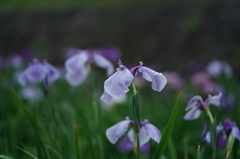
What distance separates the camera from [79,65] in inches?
54.9

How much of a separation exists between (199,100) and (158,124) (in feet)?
4.17

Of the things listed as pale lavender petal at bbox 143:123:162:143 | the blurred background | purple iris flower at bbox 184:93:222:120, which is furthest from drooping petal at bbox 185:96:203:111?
the blurred background

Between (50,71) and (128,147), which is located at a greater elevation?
(50,71)

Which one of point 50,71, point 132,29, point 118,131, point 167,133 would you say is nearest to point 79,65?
point 50,71

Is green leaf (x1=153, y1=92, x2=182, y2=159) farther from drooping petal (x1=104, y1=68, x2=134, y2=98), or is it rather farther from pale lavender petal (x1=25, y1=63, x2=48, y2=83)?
pale lavender petal (x1=25, y1=63, x2=48, y2=83)

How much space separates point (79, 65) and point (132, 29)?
3589 mm

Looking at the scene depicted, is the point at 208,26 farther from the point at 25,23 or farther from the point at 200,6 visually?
the point at 25,23

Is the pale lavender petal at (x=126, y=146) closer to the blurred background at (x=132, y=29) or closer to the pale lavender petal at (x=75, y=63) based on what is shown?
the pale lavender petal at (x=75, y=63)

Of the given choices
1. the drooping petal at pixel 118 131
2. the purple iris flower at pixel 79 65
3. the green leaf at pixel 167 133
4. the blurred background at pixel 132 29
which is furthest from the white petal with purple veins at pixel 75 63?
the blurred background at pixel 132 29

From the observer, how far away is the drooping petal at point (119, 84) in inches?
31.8

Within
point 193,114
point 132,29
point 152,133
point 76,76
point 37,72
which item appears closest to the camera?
point 152,133

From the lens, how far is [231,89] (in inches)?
84.6

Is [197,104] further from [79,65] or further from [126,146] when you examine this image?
[126,146]

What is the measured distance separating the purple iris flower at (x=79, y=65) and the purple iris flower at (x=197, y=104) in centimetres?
48
